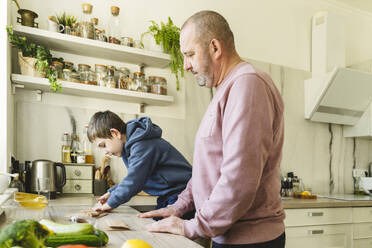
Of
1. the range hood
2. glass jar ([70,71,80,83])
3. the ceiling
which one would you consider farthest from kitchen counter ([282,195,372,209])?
the ceiling

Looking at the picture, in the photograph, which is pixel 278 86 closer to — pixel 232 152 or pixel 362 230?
pixel 362 230

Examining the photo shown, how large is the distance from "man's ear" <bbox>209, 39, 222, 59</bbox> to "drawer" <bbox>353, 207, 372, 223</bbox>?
6.94 ft

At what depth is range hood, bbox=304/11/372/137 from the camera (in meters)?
2.96

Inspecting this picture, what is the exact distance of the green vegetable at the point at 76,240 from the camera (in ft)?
2.04

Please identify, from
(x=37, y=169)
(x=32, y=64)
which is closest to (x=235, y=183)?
(x=37, y=169)

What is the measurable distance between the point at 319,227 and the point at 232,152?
1.87 m

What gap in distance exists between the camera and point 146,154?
150cm

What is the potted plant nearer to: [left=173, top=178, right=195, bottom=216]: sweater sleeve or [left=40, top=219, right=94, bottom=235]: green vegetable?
[left=173, top=178, right=195, bottom=216]: sweater sleeve

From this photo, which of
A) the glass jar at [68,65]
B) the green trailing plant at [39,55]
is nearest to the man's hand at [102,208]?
the green trailing plant at [39,55]

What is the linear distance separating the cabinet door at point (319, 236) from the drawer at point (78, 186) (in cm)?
141

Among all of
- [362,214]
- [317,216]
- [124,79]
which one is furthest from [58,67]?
[362,214]

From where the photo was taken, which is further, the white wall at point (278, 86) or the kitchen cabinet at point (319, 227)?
the kitchen cabinet at point (319, 227)

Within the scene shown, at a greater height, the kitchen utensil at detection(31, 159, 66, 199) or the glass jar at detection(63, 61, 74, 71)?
the glass jar at detection(63, 61, 74, 71)

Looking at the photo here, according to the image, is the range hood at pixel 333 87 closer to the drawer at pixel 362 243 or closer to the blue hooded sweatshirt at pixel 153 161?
the drawer at pixel 362 243
